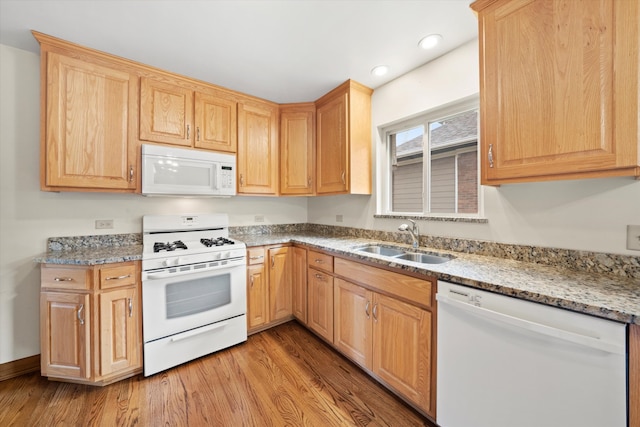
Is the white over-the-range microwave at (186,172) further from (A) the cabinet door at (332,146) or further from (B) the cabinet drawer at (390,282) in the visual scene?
(B) the cabinet drawer at (390,282)

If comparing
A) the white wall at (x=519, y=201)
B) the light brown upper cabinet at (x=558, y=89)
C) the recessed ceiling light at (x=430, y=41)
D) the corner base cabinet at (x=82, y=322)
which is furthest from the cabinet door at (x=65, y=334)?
the recessed ceiling light at (x=430, y=41)

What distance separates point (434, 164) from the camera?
2.15m

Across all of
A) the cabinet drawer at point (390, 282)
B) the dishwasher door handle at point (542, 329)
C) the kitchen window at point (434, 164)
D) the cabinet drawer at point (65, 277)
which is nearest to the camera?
the dishwasher door handle at point (542, 329)

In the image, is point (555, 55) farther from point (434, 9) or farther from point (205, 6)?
point (205, 6)

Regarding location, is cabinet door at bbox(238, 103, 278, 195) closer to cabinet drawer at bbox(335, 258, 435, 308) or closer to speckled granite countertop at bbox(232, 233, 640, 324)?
cabinet drawer at bbox(335, 258, 435, 308)

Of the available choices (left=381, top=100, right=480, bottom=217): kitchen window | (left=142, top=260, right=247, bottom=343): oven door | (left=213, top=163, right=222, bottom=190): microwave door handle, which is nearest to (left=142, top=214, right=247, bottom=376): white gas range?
(left=142, top=260, right=247, bottom=343): oven door

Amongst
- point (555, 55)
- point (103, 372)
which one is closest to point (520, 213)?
point (555, 55)

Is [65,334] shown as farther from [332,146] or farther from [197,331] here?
[332,146]

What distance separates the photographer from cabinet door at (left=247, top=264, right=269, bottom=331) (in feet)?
7.88

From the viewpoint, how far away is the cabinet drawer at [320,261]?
215 centimetres

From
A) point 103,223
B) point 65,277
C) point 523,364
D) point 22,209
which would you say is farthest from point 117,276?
point 523,364

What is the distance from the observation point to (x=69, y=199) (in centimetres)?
206

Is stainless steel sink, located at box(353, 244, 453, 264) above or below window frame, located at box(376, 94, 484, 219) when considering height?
below

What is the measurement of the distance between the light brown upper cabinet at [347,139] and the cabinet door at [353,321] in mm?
952
